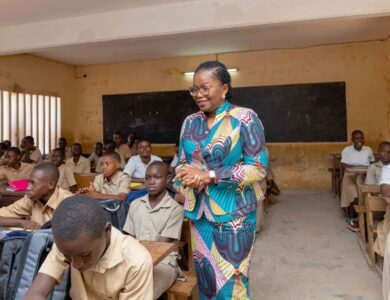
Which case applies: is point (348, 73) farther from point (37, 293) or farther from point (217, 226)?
point (37, 293)

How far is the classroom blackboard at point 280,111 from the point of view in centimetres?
697

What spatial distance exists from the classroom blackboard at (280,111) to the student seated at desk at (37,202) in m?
5.76

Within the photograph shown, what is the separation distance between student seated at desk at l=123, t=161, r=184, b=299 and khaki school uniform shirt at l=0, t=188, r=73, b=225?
16.8 inches

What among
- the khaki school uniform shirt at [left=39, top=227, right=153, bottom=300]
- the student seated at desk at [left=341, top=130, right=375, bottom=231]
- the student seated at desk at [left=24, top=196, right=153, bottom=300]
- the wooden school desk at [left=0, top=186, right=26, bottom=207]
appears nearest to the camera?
the student seated at desk at [left=24, top=196, right=153, bottom=300]

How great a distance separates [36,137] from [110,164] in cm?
500

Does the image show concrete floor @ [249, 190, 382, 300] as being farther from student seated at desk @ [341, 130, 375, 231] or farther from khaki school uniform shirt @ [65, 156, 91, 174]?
khaki school uniform shirt @ [65, 156, 91, 174]

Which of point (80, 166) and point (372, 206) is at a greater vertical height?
point (80, 166)

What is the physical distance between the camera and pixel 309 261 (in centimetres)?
321

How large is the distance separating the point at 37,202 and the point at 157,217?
71 cm

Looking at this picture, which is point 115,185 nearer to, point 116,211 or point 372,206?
point 116,211

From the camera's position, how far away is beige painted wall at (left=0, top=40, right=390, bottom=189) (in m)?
6.86

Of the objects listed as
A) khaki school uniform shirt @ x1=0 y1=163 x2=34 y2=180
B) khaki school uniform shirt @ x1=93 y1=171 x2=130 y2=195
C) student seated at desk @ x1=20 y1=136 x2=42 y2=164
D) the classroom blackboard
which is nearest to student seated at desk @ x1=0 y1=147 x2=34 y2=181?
khaki school uniform shirt @ x1=0 y1=163 x2=34 y2=180

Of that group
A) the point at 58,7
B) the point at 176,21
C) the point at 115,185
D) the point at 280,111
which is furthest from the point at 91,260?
the point at 280,111

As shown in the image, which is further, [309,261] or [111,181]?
[309,261]
